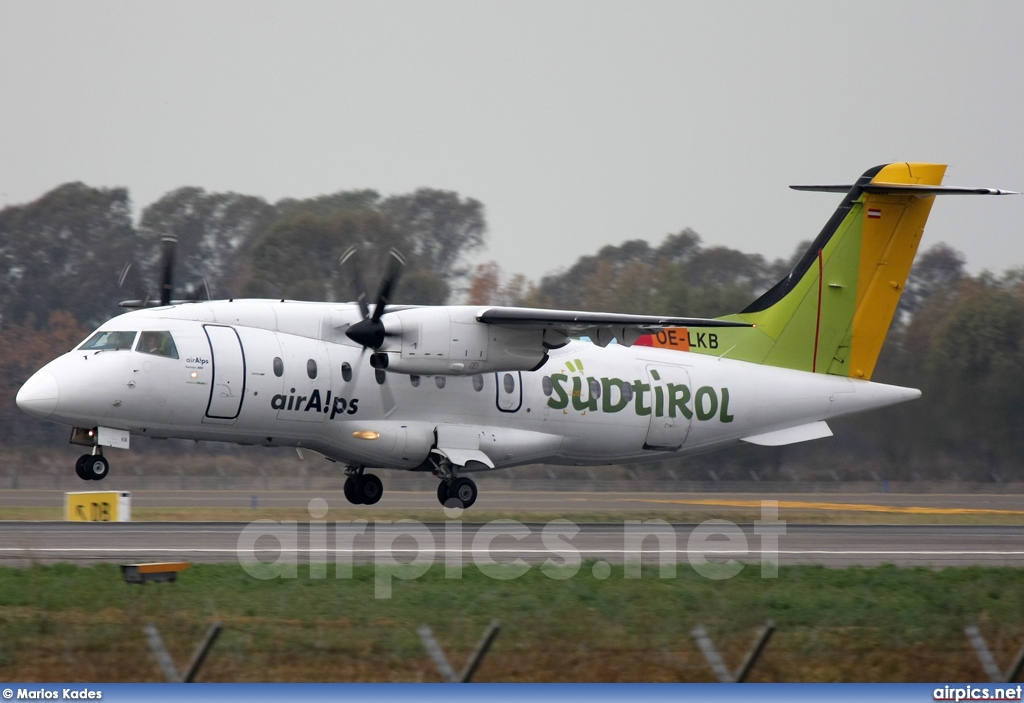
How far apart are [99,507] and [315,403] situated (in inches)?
247

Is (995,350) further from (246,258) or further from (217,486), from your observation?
(246,258)

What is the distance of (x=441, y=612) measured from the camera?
46.9 feet

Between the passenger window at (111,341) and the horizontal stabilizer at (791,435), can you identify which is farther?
the horizontal stabilizer at (791,435)

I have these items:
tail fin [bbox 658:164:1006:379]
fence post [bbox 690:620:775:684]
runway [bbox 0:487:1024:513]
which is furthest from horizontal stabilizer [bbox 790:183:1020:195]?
fence post [bbox 690:620:775:684]

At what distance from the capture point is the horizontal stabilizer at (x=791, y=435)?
28.2 m

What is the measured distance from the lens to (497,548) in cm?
1998

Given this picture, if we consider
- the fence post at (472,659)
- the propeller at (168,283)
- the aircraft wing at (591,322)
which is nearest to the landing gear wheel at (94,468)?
the propeller at (168,283)

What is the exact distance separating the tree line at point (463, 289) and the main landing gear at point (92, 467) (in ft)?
15.6

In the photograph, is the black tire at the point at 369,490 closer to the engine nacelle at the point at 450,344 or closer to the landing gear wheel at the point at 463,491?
the landing gear wheel at the point at 463,491

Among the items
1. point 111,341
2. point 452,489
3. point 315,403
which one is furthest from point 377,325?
point 111,341

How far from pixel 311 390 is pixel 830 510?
16.2 meters

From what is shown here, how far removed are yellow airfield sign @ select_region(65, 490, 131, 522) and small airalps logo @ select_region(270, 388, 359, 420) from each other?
5113mm

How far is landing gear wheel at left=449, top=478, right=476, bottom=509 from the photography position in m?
25.4

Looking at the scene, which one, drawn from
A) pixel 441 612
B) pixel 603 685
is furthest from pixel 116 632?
pixel 603 685
